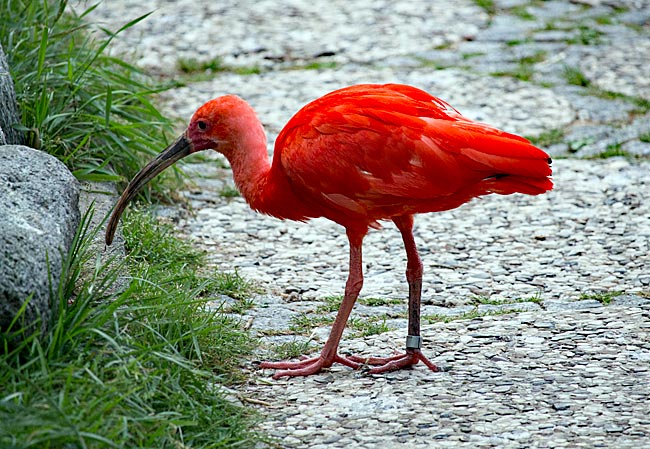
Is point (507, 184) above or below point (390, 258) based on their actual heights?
above

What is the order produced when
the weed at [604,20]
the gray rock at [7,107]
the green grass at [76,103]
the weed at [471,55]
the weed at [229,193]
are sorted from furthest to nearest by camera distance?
1. the weed at [604,20]
2. the weed at [471,55]
3. the weed at [229,193]
4. the green grass at [76,103]
5. the gray rock at [7,107]

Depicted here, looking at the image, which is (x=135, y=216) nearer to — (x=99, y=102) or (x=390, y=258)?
(x=99, y=102)

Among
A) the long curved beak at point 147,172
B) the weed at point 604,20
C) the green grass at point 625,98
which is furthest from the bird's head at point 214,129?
the weed at point 604,20

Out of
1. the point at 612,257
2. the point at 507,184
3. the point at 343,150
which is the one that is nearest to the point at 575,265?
the point at 612,257

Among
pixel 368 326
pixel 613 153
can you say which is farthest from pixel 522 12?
pixel 368 326

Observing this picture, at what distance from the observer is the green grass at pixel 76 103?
215 inches

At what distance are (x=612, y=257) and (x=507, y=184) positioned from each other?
1630 mm

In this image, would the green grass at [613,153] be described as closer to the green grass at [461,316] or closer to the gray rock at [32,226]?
the green grass at [461,316]

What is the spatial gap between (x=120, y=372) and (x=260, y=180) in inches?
50.3

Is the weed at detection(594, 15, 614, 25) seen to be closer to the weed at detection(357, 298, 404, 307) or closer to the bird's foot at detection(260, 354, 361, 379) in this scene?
the weed at detection(357, 298, 404, 307)

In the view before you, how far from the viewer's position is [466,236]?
588cm

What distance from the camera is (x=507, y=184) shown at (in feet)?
13.4

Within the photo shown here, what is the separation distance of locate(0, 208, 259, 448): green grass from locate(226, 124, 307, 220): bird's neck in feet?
1.68

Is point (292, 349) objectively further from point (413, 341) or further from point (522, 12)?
point (522, 12)
